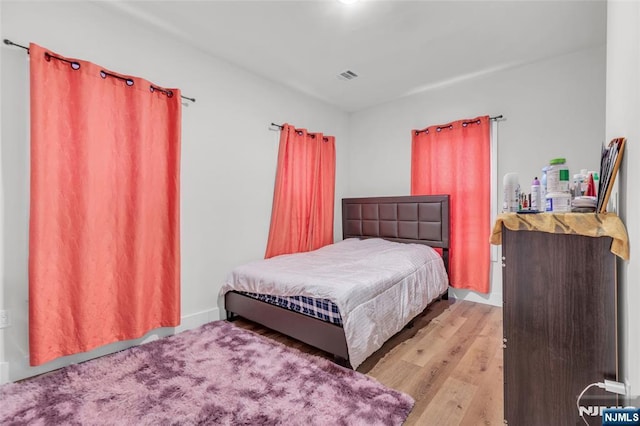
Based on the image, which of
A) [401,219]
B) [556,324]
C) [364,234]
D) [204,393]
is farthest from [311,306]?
[364,234]

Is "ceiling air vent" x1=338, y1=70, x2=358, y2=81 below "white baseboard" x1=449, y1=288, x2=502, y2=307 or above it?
above

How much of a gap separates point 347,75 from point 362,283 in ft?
8.13

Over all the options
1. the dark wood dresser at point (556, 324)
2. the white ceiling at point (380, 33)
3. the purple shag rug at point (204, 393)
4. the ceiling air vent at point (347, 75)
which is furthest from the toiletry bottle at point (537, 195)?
the ceiling air vent at point (347, 75)

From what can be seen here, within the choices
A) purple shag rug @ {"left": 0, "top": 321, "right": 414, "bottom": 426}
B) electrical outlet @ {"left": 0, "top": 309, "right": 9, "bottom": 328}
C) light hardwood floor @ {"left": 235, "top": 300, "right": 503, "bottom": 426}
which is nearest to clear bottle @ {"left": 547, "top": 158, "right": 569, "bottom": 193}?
light hardwood floor @ {"left": 235, "top": 300, "right": 503, "bottom": 426}

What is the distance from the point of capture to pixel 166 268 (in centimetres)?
238

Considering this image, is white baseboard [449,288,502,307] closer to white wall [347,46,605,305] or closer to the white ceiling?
white wall [347,46,605,305]

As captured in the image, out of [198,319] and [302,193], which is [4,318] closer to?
[198,319]

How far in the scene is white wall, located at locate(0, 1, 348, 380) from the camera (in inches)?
69.5

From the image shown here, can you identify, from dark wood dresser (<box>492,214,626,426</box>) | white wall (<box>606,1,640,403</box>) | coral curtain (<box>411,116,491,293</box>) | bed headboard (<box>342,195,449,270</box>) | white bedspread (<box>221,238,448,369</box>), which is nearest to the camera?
white wall (<box>606,1,640,403</box>)

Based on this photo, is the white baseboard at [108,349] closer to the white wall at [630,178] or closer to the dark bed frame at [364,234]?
the dark bed frame at [364,234]

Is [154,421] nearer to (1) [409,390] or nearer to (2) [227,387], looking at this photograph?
(2) [227,387]

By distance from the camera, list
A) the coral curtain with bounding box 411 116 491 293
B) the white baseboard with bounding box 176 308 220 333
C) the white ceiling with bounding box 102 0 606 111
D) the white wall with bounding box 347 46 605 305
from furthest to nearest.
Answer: the coral curtain with bounding box 411 116 491 293 < the white wall with bounding box 347 46 605 305 < the white baseboard with bounding box 176 308 220 333 < the white ceiling with bounding box 102 0 606 111

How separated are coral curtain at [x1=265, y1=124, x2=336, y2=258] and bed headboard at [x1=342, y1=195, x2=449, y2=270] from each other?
390 millimetres

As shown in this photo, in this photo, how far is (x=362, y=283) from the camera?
2025mm
